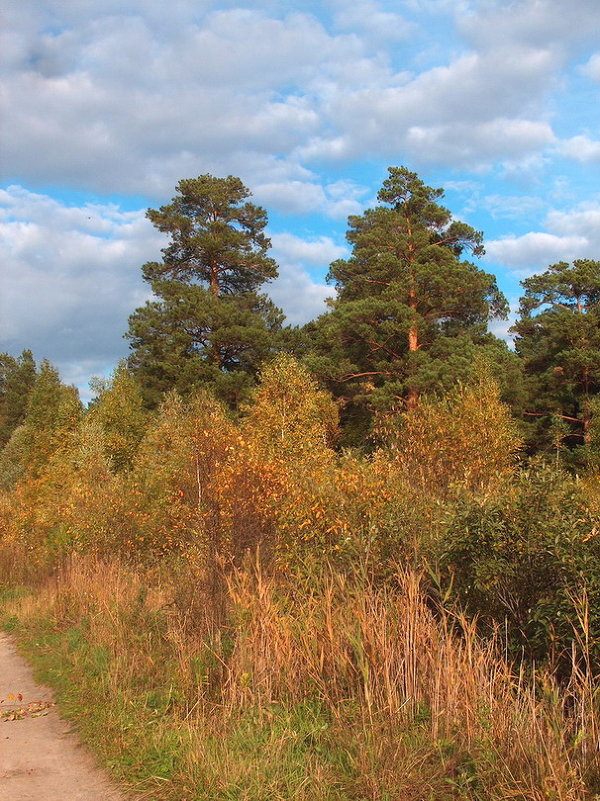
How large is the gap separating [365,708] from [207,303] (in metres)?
35.5

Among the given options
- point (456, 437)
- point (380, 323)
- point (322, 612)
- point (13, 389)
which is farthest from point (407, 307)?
point (13, 389)

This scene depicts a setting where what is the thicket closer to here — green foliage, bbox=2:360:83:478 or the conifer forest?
the conifer forest

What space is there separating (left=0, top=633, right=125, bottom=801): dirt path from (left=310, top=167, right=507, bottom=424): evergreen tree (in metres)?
28.5

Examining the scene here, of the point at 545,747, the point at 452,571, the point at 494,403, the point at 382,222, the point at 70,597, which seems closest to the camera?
the point at 545,747

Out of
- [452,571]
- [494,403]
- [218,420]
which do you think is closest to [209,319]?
[494,403]

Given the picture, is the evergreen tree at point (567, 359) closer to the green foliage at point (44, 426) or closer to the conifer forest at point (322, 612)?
the conifer forest at point (322, 612)

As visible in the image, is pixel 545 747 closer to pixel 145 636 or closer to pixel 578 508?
pixel 578 508

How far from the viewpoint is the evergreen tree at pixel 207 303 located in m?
39.1

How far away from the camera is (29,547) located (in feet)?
84.9

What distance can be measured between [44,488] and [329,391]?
1634cm

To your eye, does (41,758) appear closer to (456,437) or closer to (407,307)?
(456,437)

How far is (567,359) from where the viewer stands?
38281mm

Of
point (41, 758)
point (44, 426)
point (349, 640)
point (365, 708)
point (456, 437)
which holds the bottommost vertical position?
point (41, 758)

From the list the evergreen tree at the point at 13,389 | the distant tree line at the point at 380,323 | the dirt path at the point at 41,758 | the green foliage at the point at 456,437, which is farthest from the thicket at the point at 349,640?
the evergreen tree at the point at 13,389
